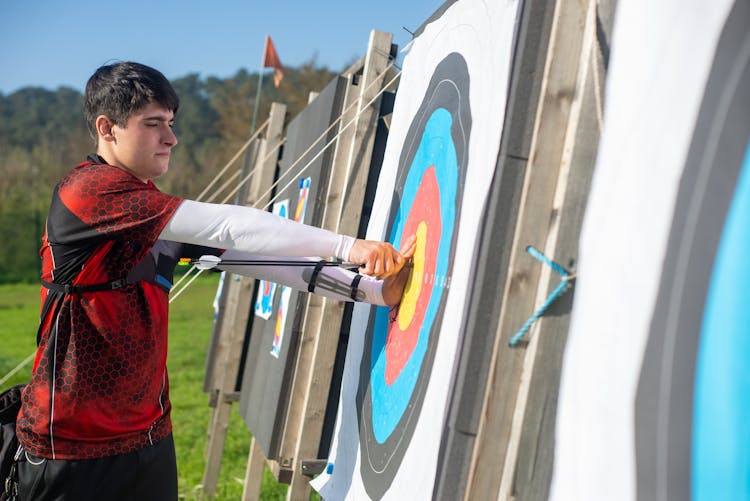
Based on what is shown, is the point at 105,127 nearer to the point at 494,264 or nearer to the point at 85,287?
the point at 85,287

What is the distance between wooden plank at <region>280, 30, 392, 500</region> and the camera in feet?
7.65

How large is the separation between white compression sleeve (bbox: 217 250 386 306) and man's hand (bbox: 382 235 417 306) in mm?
25

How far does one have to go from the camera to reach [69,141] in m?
22.8

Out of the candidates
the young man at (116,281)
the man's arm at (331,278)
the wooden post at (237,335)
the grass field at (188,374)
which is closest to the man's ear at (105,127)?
the young man at (116,281)

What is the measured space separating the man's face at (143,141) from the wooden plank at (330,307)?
2.86 ft

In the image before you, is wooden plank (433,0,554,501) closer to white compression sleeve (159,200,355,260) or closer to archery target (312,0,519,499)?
archery target (312,0,519,499)

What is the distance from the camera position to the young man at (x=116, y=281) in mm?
1417

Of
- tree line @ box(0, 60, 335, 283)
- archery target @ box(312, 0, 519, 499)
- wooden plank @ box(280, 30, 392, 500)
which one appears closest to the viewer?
archery target @ box(312, 0, 519, 499)

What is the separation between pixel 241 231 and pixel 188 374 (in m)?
7.29

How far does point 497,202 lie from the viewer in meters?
1.14

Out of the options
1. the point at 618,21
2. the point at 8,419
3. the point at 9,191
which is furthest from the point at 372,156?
the point at 9,191

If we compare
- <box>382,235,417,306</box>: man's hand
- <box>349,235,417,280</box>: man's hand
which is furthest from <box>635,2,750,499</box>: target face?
<box>382,235,417,306</box>: man's hand

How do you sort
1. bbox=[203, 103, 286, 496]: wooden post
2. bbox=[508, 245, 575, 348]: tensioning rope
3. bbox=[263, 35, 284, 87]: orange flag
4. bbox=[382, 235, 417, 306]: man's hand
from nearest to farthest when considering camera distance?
1. bbox=[508, 245, 575, 348]: tensioning rope
2. bbox=[382, 235, 417, 306]: man's hand
3. bbox=[203, 103, 286, 496]: wooden post
4. bbox=[263, 35, 284, 87]: orange flag

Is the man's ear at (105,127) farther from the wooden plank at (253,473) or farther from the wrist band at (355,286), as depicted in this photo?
the wooden plank at (253,473)
